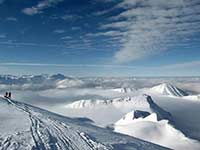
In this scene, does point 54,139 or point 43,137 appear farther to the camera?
point 43,137

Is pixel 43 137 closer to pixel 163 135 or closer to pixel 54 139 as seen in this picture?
pixel 54 139

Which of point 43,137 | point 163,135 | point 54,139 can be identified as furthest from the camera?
point 163,135

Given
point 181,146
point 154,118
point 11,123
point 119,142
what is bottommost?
point 181,146

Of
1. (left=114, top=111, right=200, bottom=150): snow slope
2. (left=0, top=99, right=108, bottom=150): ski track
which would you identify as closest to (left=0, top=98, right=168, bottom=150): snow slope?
(left=0, top=99, right=108, bottom=150): ski track

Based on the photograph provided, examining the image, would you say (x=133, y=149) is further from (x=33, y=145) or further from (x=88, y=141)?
(x=33, y=145)

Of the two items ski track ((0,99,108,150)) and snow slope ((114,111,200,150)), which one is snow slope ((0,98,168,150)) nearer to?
ski track ((0,99,108,150))

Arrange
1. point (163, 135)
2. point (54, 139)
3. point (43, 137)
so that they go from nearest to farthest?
point (54, 139) < point (43, 137) < point (163, 135)

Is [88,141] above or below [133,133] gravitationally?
above

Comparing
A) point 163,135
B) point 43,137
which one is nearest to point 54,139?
point 43,137

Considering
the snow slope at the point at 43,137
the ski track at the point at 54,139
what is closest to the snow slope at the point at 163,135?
the snow slope at the point at 43,137

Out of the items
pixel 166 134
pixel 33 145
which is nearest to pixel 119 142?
pixel 33 145
